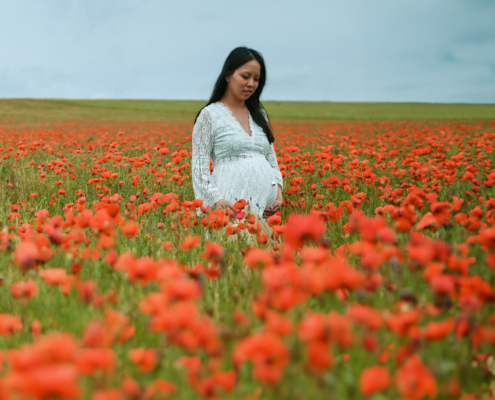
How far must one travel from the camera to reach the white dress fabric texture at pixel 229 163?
381 cm

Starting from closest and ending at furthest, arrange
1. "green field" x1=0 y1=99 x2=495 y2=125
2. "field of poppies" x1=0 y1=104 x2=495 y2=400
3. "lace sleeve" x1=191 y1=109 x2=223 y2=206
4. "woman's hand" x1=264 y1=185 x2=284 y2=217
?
"field of poppies" x1=0 y1=104 x2=495 y2=400, "lace sleeve" x1=191 y1=109 x2=223 y2=206, "woman's hand" x1=264 y1=185 x2=284 y2=217, "green field" x1=0 y1=99 x2=495 y2=125

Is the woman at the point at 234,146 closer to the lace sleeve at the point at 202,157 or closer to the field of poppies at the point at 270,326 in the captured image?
→ the lace sleeve at the point at 202,157

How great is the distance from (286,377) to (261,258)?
0.36m

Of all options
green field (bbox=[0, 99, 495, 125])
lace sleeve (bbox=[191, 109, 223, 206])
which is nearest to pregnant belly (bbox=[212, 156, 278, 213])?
lace sleeve (bbox=[191, 109, 223, 206])

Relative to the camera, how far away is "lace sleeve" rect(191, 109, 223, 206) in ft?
12.3

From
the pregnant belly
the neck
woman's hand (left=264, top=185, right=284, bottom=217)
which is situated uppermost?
the neck

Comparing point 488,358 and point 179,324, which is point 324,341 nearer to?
point 179,324

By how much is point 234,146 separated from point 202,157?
12.2 inches

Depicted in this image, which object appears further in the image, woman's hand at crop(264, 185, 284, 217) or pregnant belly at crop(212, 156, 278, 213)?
woman's hand at crop(264, 185, 284, 217)

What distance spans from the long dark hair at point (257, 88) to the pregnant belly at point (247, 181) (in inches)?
17.3

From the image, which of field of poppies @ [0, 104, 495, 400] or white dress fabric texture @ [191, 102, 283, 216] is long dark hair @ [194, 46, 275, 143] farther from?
field of poppies @ [0, 104, 495, 400]

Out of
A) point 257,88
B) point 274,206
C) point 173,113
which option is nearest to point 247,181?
point 274,206

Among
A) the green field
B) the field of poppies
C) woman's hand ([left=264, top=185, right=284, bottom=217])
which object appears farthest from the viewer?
the green field

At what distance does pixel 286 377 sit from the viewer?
1035 millimetres
